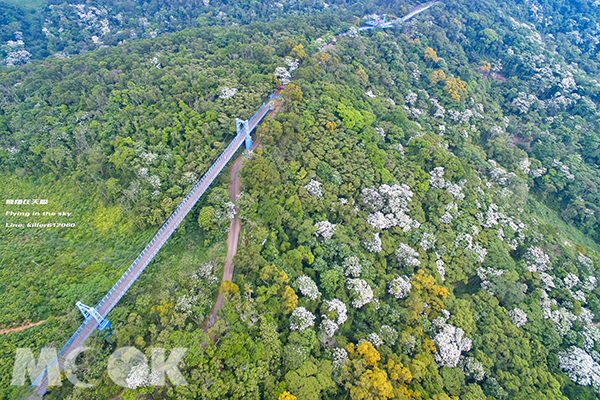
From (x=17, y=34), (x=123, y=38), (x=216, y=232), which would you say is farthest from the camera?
(x=123, y=38)

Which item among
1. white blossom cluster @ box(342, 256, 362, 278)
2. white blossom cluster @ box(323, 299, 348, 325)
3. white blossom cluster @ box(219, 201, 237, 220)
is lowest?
white blossom cluster @ box(323, 299, 348, 325)

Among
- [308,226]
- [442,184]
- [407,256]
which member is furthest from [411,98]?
[308,226]

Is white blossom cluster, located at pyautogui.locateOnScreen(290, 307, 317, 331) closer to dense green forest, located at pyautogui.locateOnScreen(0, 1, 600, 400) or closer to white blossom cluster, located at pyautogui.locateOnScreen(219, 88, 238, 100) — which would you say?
dense green forest, located at pyautogui.locateOnScreen(0, 1, 600, 400)

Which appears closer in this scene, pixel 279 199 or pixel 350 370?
pixel 350 370

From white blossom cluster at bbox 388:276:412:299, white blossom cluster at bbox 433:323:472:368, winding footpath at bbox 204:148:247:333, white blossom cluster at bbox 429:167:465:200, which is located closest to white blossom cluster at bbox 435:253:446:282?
white blossom cluster at bbox 388:276:412:299

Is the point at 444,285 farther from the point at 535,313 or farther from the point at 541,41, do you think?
the point at 541,41

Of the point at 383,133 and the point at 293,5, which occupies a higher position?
the point at 293,5

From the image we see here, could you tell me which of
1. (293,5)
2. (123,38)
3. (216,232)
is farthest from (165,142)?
(293,5)
